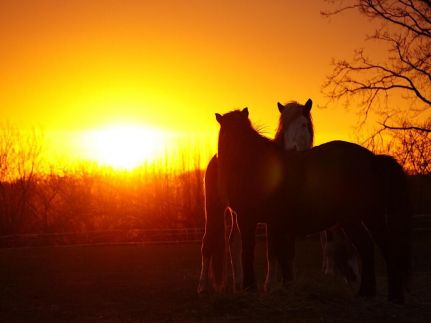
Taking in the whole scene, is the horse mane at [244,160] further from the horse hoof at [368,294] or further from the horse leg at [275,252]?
the horse hoof at [368,294]

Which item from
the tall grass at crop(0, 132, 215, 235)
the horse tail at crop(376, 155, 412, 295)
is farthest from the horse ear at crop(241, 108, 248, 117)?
the tall grass at crop(0, 132, 215, 235)

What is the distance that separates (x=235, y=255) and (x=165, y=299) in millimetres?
1211

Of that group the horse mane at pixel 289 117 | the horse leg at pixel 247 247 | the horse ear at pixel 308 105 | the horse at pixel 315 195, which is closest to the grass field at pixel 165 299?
the horse leg at pixel 247 247

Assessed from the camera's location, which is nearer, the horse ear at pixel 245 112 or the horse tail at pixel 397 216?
Answer: the horse tail at pixel 397 216

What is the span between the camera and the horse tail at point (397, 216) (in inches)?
269

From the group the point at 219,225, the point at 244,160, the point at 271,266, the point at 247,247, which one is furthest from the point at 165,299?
the point at 244,160

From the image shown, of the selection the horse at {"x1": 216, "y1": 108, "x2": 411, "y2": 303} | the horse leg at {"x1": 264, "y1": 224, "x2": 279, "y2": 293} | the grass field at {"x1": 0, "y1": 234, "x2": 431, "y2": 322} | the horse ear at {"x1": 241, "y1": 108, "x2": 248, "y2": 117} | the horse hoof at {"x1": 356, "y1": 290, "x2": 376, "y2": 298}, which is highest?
the horse ear at {"x1": 241, "y1": 108, "x2": 248, "y2": 117}

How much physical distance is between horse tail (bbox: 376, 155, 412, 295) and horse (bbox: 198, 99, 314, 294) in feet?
5.59

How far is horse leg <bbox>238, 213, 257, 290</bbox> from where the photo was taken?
7414 mm

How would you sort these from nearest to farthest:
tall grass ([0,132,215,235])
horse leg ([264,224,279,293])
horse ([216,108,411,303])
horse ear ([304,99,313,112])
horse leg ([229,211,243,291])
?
horse ([216,108,411,303]) → horse leg ([264,224,279,293]) → horse leg ([229,211,243,291]) → horse ear ([304,99,313,112]) → tall grass ([0,132,215,235])

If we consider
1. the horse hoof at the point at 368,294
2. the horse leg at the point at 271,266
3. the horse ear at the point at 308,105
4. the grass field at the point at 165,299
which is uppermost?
the horse ear at the point at 308,105

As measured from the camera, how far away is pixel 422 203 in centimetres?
3159

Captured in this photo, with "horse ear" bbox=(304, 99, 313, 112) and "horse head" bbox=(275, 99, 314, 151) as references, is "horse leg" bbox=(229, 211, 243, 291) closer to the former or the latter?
"horse head" bbox=(275, 99, 314, 151)

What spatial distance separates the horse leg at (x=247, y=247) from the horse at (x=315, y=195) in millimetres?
13
